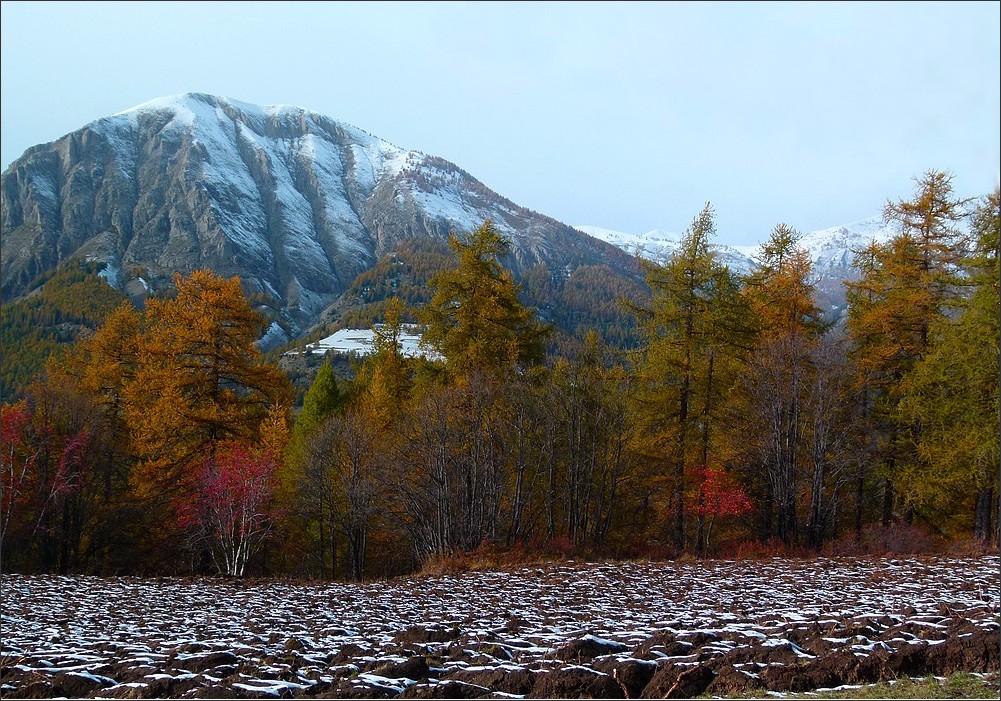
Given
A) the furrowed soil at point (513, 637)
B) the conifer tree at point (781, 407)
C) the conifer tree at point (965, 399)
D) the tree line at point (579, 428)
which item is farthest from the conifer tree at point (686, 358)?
the furrowed soil at point (513, 637)

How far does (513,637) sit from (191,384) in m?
18.1

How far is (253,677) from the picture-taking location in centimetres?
586

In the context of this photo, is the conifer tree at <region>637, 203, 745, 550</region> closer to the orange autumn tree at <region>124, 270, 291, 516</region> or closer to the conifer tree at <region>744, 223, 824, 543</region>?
the conifer tree at <region>744, 223, 824, 543</region>

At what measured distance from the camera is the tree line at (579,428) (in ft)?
Result: 68.6

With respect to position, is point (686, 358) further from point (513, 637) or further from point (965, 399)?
point (513, 637)

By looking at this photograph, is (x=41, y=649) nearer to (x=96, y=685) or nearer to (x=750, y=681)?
(x=96, y=685)

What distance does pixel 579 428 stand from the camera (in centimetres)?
2284

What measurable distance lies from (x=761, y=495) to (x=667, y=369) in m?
6.12

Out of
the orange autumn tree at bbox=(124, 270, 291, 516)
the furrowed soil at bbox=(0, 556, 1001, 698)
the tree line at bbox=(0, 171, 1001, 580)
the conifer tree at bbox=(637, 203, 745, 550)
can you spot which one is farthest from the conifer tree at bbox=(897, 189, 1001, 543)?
the orange autumn tree at bbox=(124, 270, 291, 516)

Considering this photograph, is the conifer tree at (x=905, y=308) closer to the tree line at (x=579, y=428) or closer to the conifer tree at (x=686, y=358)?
the tree line at (x=579, y=428)

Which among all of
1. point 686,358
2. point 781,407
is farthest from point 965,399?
point 686,358

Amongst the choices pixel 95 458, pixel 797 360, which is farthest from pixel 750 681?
pixel 95 458

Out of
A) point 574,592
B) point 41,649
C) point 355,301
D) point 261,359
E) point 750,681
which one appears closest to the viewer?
point 750,681

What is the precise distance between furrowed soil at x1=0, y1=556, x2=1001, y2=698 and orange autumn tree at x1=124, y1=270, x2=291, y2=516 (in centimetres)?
803
